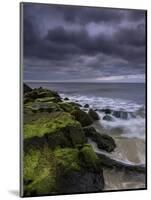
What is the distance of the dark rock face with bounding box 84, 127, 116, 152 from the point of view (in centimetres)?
507

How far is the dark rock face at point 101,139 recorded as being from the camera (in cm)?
507

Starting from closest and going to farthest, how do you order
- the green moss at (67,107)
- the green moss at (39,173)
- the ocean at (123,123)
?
the green moss at (39,173), the green moss at (67,107), the ocean at (123,123)

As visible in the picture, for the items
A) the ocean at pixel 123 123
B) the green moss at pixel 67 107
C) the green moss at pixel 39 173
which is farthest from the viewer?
the ocean at pixel 123 123

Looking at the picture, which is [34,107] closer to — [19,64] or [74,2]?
[19,64]

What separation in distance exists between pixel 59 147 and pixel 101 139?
1.21 ft

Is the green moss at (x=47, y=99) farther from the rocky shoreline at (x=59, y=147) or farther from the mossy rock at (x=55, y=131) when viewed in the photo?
the mossy rock at (x=55, y=131)

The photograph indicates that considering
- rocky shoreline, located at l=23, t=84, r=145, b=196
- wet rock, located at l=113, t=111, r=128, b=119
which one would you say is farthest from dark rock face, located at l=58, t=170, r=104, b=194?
wet rock, located at l=113, t=111, r=128, b=119

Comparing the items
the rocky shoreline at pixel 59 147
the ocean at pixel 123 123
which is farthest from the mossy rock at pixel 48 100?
the ocean at pixel 123 123

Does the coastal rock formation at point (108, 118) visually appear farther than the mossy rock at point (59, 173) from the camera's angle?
Yes

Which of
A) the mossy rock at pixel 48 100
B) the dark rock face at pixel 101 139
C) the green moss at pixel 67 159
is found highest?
the mossy rock at pixel 48 100

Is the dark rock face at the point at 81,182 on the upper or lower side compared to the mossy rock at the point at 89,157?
lower

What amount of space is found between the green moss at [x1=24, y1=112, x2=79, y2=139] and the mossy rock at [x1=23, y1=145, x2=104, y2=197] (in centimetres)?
13

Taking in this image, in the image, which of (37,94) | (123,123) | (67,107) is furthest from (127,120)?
(37,94)

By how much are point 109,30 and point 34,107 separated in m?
0.89
